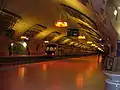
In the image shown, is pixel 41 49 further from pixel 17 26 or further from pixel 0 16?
pixel 0 16

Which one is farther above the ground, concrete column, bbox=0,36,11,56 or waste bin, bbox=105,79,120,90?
concrete column, bbox=0,36,11,56

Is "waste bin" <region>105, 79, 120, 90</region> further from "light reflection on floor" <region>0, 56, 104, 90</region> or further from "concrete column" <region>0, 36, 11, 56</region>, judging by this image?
"concrete column" <region>0, 36, 11, 56</region>

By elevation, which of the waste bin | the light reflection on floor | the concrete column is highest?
the concrete column

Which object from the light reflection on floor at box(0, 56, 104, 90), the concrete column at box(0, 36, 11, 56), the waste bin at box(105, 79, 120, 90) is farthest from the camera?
the concrete column at box(0, 36, 11, 56)

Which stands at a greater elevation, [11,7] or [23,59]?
[11,7]

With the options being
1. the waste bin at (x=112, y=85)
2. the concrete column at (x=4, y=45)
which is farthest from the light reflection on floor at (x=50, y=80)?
the concrete column at (x=4, y=45)

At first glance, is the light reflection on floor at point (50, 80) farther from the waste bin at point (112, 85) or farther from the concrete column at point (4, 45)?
the concrete column at point (4, 45)

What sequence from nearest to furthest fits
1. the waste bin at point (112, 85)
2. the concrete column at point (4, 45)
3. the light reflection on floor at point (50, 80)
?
the waste bin at point (112, 85) < the light reflection on floor at point (50, 80) < the concrete column at point (4, 45)

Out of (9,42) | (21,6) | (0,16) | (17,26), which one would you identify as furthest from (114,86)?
(9,42)

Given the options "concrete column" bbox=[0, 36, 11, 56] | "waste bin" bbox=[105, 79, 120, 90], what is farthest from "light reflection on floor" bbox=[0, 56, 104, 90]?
"concrete column" bbox=[0, 36, 11, 56]

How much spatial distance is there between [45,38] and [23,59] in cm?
1816

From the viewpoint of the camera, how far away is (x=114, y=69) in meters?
5.03

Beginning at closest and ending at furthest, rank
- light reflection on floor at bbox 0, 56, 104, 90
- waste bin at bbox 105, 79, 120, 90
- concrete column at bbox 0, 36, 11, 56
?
waste bin at bbox 105, 79, 120, 90
light reflection on floor at bbox 0, 56, 104, 90
concrete column at bbox 0, 36, 11, 56

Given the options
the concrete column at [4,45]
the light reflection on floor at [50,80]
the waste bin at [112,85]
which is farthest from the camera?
the concrete column at [4,45]
